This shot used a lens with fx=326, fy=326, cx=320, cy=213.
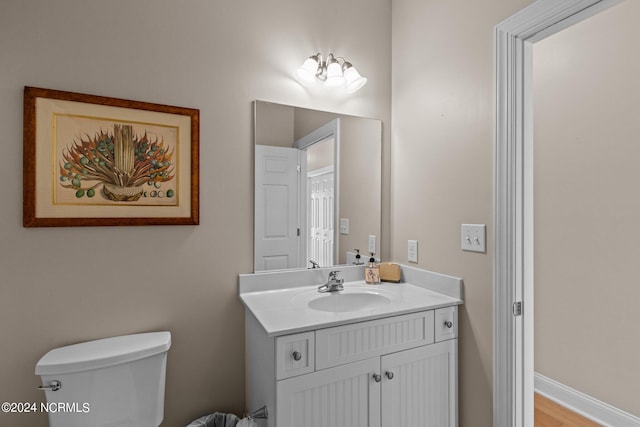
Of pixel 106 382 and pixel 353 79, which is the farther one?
pixel 353 79

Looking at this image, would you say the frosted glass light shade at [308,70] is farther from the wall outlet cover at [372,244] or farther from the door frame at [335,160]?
the wall outlet cover at [372,244]

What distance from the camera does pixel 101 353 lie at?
3.96 feet

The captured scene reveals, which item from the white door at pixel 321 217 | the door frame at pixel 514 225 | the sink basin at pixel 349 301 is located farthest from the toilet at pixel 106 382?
the door frame at pixel 514 225

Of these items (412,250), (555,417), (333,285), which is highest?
(412,250)

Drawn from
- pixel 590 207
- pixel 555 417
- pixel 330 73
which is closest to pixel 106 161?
pixel 330 73

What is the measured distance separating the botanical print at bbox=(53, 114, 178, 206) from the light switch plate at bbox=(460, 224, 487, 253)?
1336 mm

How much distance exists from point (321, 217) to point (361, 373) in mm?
817

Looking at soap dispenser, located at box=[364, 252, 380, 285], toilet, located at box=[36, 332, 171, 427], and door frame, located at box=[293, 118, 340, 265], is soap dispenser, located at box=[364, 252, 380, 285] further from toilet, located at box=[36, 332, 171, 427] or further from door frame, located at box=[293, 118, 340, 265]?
toilet, located at box=[36, 332, 171, 427]

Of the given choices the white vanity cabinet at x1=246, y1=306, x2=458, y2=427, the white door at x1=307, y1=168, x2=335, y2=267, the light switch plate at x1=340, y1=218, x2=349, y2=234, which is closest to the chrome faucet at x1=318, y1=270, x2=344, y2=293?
the white door at x1=307, y1=168, x2=335, y2=267

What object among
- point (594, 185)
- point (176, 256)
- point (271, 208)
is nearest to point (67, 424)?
point (176, 256)

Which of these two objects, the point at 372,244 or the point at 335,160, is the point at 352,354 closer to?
the point at 372,244

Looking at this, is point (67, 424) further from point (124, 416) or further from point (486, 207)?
point (486, 207)

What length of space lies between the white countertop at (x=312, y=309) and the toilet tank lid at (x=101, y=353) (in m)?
0.40

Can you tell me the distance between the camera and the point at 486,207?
4.67ft
